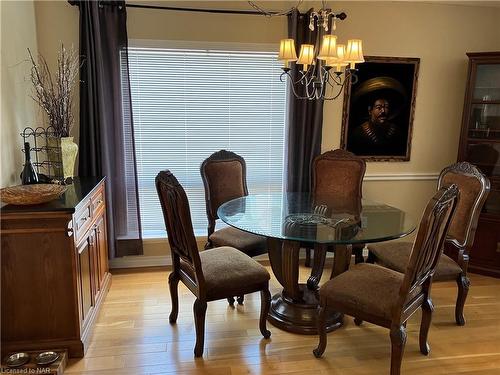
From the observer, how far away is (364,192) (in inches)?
158

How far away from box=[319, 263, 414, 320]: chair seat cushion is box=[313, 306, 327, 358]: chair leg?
0.05m

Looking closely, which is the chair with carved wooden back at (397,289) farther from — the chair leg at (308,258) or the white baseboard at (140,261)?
the white baseboard at (140,261)

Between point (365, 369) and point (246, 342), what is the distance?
2.47 ft

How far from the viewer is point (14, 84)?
2.73 meters

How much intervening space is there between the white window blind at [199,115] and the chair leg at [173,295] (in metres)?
1.19

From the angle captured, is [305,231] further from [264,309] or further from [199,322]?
[199,322]

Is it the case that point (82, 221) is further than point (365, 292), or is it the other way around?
point (82, 221)

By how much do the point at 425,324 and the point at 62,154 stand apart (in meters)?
2.72

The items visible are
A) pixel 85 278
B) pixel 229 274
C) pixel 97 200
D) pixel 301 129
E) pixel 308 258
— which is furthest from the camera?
pixel 308 258

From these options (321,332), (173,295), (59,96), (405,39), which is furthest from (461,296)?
(59,96)

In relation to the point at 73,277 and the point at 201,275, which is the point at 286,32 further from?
the point at 73,277

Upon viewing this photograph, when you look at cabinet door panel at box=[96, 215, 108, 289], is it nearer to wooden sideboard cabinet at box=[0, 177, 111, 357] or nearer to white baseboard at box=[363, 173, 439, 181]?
wooden sideboard cabinet at box=[0, 177, 111, 357]

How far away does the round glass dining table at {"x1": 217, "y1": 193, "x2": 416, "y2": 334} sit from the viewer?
91.6 inches

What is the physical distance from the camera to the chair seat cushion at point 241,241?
3.01m
